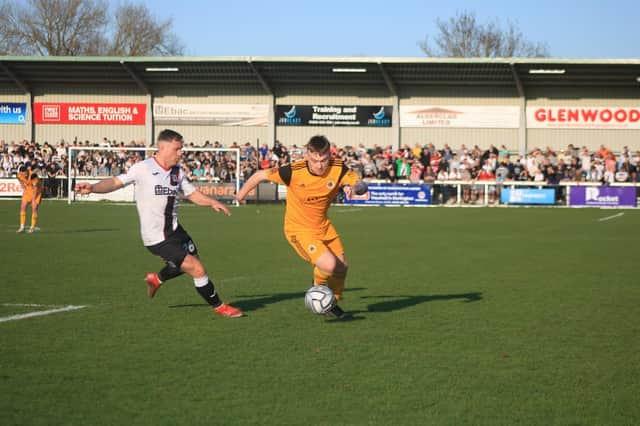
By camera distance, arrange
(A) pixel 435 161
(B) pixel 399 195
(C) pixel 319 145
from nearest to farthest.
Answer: (C) pixel 319 145 < (B) pixel 399 195 < (A) pixel 435 161

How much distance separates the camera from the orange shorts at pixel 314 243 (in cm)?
818

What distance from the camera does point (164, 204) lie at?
8297 mm

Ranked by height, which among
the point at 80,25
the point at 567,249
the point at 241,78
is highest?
the point at 80,25

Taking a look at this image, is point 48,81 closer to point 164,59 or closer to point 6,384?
point 164,59

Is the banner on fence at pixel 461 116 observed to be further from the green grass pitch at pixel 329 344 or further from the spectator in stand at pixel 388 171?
the green grass pitch at pixel 329 344

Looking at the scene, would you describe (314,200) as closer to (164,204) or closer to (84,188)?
(164,204)

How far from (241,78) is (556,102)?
49.5ft

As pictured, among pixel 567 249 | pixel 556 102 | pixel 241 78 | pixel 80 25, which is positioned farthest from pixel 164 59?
pixel 567 249

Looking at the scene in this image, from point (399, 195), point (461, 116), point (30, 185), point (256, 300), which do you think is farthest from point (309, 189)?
point (461, 116)

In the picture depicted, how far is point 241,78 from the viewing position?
41750 mm

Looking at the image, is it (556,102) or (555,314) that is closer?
(555,314)

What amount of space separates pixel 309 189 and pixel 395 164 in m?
29.2

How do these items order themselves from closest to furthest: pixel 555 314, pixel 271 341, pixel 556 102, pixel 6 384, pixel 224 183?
pixel 6 384
pixel 271 341
pixel 555 314
pixel 224 183
pixel 556 102

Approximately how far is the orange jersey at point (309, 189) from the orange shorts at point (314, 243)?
0.05 metres
